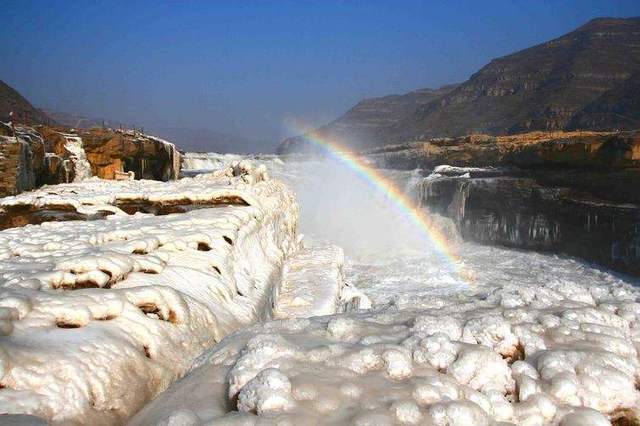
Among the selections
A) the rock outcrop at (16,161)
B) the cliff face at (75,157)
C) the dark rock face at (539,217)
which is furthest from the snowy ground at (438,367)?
the dark rock face at (539,217)

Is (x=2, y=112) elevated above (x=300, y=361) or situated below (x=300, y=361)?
above

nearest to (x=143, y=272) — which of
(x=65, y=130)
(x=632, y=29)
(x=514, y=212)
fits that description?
(x=65, y=130)

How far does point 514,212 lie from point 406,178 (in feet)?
32.6

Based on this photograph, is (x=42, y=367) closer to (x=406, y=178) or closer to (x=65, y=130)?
(x=65, y=130)

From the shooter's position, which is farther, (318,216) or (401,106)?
(401,106)

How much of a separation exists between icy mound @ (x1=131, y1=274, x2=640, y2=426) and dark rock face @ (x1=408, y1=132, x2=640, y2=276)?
19659 millimetres

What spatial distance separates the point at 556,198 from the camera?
2331cm

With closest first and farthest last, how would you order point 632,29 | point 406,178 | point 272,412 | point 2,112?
point 272,412
point 406,178
point 2,112
point 632,29

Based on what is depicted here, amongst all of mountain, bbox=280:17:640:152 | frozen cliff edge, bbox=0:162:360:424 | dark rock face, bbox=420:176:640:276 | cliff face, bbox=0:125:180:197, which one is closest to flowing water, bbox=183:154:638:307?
dark rock face, bbox=420:176:640:276

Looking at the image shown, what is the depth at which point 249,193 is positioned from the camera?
9.04m

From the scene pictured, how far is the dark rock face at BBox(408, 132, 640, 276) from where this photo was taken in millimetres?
19734

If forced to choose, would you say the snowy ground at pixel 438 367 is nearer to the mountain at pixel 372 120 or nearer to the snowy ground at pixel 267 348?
the snowy ground at pixel 267 348

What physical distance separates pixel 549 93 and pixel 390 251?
94430 mm

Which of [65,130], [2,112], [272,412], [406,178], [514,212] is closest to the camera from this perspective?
[272,412]
